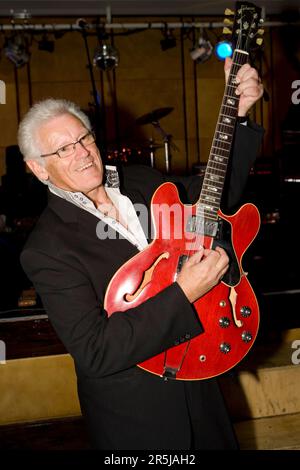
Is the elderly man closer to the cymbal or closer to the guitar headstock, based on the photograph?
the guitar headstock

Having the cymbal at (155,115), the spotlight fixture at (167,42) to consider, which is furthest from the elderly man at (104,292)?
the spotlight fixture at (167,42)

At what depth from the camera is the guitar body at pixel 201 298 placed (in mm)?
1545

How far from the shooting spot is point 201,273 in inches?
57.7

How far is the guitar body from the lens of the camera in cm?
154

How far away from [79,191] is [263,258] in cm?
472

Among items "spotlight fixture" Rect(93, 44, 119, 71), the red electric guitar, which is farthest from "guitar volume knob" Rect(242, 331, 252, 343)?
"spotlight fixture" Rect(93, 44, 119, 71)

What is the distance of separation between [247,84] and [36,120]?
0.62m

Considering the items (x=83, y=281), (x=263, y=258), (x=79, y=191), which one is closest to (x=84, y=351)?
(x=83, y=281)

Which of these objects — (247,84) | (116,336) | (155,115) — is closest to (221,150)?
(247,84)

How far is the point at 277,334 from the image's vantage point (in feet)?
11.4

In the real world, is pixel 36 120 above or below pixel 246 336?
above

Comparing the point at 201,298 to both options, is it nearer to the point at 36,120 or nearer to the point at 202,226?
the point at 202,226

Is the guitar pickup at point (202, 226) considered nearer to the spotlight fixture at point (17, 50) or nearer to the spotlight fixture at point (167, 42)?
the spotlight fixture at point (17, 50)

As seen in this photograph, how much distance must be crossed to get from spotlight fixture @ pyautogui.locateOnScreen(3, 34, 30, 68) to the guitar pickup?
246 inches
